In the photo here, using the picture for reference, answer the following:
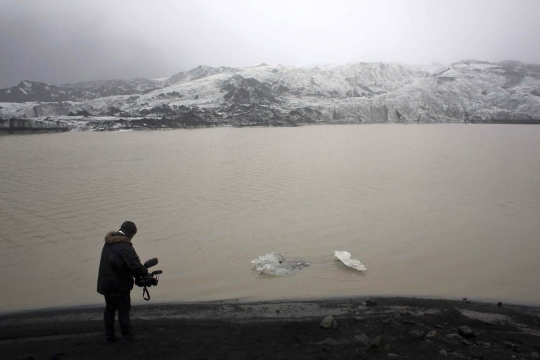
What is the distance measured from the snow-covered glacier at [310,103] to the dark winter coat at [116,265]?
1605 inches

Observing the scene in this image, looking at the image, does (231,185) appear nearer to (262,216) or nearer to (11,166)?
(262,216)

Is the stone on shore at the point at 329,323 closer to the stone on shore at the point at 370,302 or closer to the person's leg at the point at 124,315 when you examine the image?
the stone on shore at the point at 370,302

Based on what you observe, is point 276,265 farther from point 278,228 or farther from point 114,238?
point 114,238

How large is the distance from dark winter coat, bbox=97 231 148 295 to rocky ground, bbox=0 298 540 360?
610 millimetres

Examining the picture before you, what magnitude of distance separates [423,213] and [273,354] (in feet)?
21.6

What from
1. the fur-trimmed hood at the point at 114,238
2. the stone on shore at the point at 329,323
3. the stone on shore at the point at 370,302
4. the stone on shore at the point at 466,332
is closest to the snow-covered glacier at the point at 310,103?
the fur-trimmed hood at the point at 114,238

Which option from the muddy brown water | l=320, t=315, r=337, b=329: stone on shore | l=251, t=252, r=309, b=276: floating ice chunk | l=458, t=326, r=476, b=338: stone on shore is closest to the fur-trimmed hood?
the muddy brown water

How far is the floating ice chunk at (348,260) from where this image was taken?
5.72 metres

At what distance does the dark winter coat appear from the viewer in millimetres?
3352

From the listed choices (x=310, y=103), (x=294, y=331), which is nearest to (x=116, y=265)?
(x=294, y=331)

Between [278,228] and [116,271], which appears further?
[278,228]

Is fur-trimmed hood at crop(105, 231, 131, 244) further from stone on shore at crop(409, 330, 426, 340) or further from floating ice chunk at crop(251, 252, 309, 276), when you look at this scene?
stone on shore at crop(409, 330, 426, 340)

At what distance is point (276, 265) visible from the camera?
19.0 feet

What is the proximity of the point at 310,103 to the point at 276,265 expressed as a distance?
186 feet
